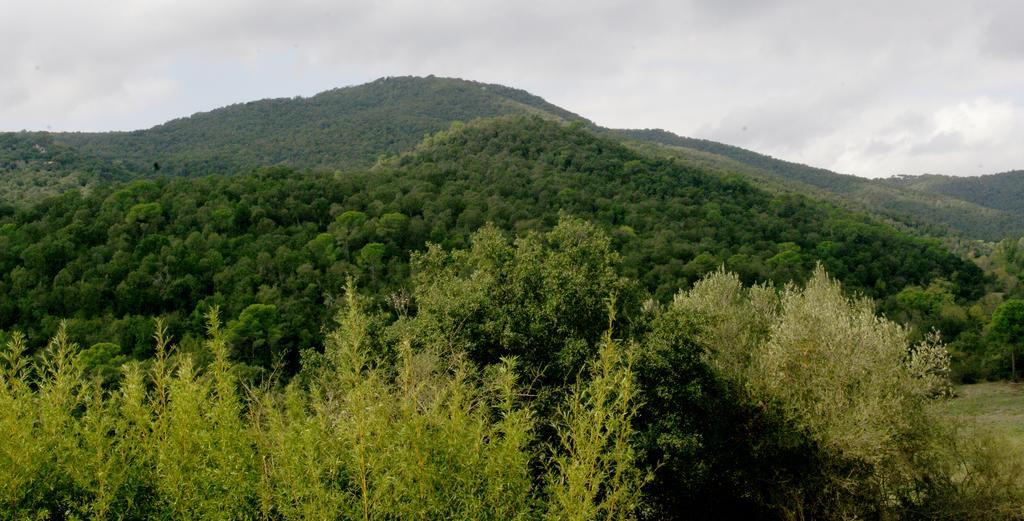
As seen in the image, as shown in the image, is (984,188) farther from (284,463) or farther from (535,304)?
(284,463)

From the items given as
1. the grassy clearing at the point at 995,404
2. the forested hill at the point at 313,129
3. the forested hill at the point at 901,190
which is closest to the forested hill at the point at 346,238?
the grassy clearing at the point at 995,404

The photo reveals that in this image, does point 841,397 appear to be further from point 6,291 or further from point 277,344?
point 6,291

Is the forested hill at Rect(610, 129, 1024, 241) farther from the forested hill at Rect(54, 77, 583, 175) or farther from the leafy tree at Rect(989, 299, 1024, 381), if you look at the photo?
the leafy tree at Rect(989, 299, 1024, 381)

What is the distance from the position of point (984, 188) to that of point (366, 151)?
16332 centimetres

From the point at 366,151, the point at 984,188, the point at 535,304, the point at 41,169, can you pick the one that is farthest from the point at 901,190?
the point at 41,169

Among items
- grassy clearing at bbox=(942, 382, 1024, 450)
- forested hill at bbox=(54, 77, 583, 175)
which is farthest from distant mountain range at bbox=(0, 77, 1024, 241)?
grassy clearing at bbox=(942, 382, 1024, 450)

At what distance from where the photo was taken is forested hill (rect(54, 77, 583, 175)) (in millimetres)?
102500

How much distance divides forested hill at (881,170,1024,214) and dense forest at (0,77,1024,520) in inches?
4100

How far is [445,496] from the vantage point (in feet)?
19.7

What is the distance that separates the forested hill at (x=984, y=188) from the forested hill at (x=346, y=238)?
115661 millimetres

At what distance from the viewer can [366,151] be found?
11188 cm

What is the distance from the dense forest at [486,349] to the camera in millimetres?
6023

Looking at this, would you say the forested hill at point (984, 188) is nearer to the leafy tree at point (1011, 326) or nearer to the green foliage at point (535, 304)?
the leafy tree at point (1011, 326)

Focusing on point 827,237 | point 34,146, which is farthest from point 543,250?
point 34,146
